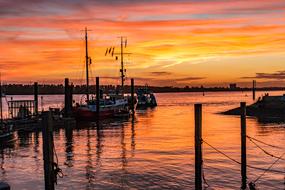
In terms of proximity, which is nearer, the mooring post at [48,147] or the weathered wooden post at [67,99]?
the mooring post at [48,147]

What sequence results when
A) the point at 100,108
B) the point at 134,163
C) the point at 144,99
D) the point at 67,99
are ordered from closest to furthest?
1. the point at 134,163
2. the point at 67,99
3. the point at 100,108
4. the point at 144,99

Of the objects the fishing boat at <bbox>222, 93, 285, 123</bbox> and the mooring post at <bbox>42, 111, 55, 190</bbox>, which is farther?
the fishing boat at <bbox>222, 93, 285, 123</bbox>

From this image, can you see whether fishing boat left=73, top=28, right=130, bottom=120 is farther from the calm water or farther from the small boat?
the small boat

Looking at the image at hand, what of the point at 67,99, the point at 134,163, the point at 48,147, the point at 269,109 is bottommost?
the point at 134,163

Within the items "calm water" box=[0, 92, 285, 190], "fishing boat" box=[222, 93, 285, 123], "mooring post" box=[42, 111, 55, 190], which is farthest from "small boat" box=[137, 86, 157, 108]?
"mooring post" box=[42, 111, 55, 190]

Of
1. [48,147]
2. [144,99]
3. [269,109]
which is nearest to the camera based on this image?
[48,147]

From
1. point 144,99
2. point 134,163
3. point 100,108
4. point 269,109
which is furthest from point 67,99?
point 144,99

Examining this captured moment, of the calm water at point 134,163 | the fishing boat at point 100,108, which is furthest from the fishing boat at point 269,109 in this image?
the calm water at point 134,163

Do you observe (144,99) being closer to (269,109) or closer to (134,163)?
(269,109)

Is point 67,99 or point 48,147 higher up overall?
point 67,99

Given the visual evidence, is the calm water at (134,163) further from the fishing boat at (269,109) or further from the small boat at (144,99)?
the small boat at (144,99)

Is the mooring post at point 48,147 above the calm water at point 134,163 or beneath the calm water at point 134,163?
above

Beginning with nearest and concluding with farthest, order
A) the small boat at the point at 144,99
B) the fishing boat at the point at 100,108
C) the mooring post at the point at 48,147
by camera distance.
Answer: the mooring post at the point at 48,147 → the fishing boat at the point at 100,108 → the small boat at the point at 144,99

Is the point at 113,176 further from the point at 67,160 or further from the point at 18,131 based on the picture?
the point at 18,131
